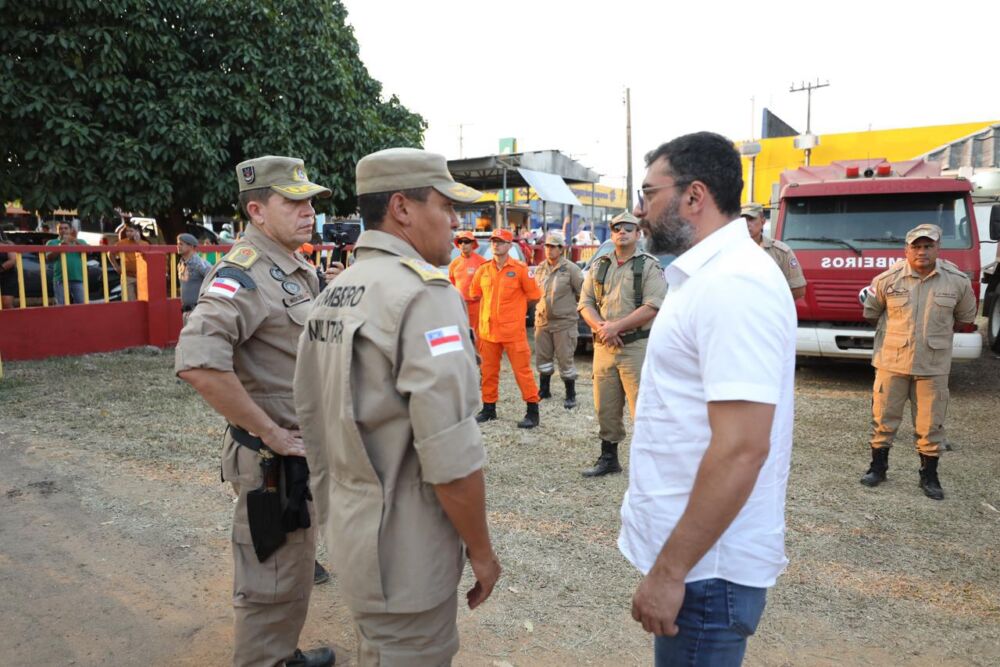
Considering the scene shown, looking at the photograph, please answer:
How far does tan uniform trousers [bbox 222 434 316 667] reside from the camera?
7.90 feet

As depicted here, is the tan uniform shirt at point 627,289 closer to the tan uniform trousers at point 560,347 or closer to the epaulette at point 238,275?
the tan uniform trousers at point 560,347

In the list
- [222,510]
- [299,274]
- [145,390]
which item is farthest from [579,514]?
[145,390]

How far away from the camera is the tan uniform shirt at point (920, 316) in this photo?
480 cm

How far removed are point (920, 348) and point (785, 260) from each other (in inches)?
56.5

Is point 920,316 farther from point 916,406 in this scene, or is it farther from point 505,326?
point 505,326

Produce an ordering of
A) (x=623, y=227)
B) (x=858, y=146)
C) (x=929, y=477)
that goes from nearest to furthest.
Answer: (x=929, y=477)
(x=623, y=227)
(x=858, y=146)

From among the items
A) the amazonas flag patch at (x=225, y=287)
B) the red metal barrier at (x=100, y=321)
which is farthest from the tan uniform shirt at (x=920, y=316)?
the red metal barrier at (x=100, y=321)

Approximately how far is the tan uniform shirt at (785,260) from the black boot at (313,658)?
4.72m

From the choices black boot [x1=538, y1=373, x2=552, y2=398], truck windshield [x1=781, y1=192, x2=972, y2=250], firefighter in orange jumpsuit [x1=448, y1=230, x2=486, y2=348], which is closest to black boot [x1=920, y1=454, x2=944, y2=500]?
truck windshield [x1=781, y1=192, x2=972, y2=250]

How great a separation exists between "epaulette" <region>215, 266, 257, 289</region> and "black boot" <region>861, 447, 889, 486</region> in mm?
4481

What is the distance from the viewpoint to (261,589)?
7.88 feet

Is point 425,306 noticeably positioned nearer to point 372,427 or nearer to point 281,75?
point 372,427

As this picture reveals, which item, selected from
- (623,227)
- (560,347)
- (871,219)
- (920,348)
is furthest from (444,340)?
(871,219)

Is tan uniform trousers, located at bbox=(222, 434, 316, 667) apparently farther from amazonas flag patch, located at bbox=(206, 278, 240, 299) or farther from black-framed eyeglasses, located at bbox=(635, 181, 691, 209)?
black-framed eyeglasses, located at bbox=(635, 181, 691, 209)
